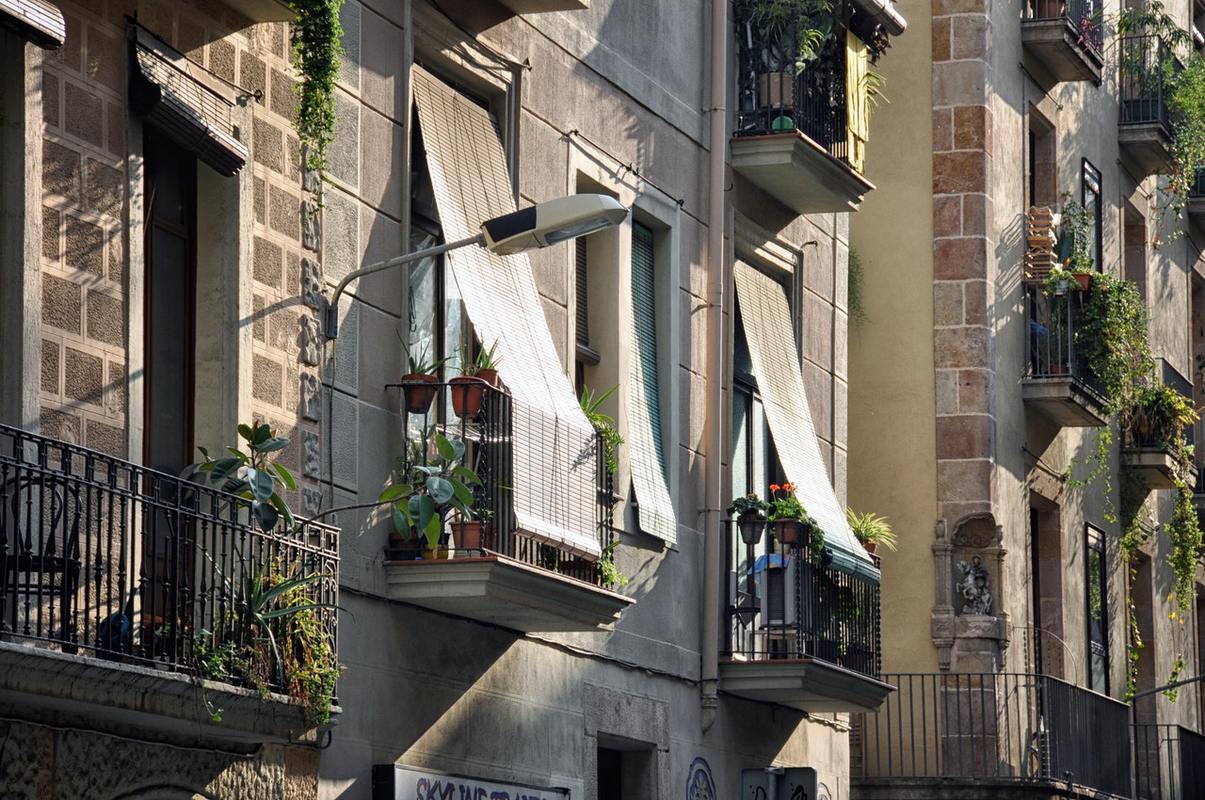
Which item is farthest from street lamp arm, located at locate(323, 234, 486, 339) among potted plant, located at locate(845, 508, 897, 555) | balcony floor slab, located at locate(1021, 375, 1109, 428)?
balcony floor slab, located at locate(1021, 375, 1109, 428)

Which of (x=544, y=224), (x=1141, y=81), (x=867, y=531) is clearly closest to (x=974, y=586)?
(x=867, y=531)

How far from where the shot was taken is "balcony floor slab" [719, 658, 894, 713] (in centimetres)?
1930

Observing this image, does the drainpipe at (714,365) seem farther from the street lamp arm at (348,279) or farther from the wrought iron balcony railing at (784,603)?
the street lamp arm at (348,279)

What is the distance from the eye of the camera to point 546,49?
1734cm

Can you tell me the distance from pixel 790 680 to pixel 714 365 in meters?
2.47

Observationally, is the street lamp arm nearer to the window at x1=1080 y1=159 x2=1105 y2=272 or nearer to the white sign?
the white sign

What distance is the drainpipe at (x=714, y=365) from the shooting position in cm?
1945

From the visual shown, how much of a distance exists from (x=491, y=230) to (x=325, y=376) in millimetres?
1249

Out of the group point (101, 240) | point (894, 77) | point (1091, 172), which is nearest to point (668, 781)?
point (101, 240)

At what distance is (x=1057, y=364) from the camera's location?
1057 inches

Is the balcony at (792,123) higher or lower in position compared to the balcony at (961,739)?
higher

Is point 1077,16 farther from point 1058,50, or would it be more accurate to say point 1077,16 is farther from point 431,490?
point 431,490

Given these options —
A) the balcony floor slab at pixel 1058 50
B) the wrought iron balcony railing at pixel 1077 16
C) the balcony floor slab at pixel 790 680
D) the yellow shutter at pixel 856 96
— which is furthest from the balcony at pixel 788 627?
the wrought iron balcony railing at pixel 1077 16

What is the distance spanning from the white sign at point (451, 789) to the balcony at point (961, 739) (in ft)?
28.5
